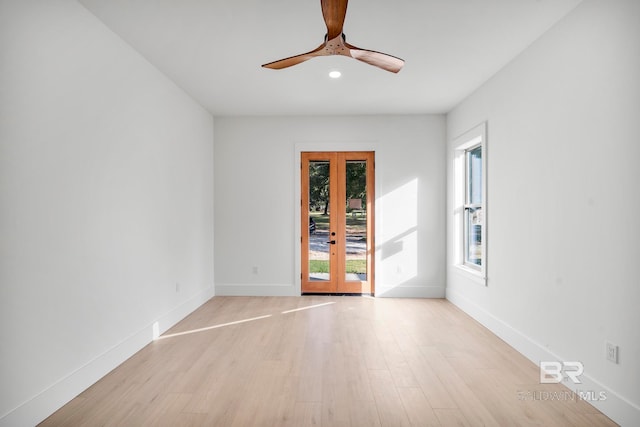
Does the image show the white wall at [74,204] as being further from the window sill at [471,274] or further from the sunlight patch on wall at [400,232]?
the window sill at [471,274]

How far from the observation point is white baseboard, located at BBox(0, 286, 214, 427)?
7.22 feet

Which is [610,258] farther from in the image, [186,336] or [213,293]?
[213,293]

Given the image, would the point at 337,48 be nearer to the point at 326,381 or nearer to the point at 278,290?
the point at 326,381

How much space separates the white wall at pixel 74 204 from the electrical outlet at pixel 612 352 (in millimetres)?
3586

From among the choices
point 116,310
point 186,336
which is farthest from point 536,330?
point 116,310

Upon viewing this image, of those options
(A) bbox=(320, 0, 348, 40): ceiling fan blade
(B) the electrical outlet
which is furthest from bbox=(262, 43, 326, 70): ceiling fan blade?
(B) the electrical outlet

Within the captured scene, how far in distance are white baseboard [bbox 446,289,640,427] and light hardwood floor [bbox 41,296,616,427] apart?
7 cm

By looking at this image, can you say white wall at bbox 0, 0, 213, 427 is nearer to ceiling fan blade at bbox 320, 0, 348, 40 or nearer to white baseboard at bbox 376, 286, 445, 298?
ceiling fan blade at bbox 320, 0, 348, 40

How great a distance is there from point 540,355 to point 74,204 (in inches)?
151

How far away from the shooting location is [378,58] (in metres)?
2.66

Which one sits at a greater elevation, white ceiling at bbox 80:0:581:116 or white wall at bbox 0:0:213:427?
white ceiling at bbox 80:0:581:116
